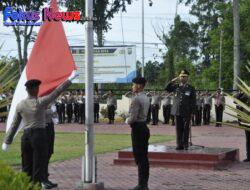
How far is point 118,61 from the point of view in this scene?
3750cm

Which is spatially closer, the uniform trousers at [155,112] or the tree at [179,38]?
the uniform trousers at [155,112]

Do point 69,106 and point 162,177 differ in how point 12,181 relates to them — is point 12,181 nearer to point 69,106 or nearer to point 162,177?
point 162,177

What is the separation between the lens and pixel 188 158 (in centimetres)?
1302

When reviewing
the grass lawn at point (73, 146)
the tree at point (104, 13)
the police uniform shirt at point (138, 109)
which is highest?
the tree at point (104, 13)

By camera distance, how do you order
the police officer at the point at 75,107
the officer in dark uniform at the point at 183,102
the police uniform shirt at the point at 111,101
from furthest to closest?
the police officer at the point at 75,107 → the police uniform shirt at the point at 111,101 → the officer in dark uniform at the point at 183,102

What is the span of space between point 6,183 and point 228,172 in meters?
8.92

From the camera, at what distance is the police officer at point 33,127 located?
8742 millimetres

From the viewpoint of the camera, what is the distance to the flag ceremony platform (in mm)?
12857

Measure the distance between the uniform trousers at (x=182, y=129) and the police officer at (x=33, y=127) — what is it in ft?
16.2

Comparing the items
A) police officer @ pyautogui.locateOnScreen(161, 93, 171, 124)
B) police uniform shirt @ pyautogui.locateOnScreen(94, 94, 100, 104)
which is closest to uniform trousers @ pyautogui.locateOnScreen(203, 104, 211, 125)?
police officer @ pyautogui.locateOnScreen(161, 93, 171, 124)

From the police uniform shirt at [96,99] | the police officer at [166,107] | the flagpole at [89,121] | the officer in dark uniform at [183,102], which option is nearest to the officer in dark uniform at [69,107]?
the police uniform shirt at [96,99]

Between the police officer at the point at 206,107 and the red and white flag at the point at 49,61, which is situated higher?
the red and white flag at the point at 49,61

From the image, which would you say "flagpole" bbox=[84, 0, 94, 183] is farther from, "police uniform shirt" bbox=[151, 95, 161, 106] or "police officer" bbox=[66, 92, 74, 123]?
"police officer" bbox=[66, 92, 74, 123]

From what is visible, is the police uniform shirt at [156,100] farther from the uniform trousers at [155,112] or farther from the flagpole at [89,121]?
the flagpole at [89,121]
